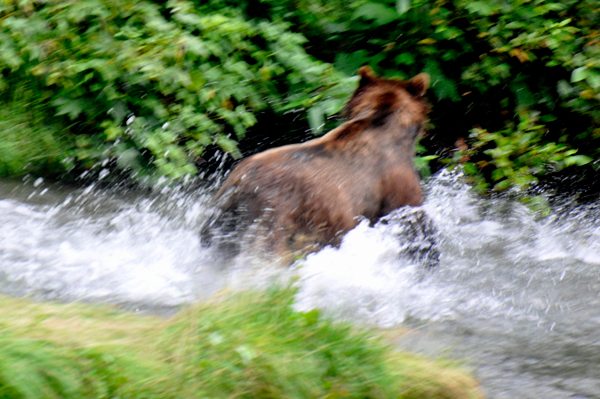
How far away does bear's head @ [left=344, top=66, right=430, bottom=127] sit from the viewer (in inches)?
204

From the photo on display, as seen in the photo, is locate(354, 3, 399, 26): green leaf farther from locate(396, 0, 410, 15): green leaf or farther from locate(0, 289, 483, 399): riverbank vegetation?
locate(0, 289, 483, 399): riverbank vegetation

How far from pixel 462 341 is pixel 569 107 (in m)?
3.78

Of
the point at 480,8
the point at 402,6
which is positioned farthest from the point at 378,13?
the point at 480,8

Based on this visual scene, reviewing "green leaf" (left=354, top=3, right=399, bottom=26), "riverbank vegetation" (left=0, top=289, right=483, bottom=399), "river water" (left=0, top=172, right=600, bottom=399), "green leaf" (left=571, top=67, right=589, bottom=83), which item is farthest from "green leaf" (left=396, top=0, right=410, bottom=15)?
"riverbank vegetation" (left=0, top=289, right=483, bottom=399)

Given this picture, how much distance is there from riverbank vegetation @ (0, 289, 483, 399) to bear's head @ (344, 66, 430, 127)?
2.50 metres

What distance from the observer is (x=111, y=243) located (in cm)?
507

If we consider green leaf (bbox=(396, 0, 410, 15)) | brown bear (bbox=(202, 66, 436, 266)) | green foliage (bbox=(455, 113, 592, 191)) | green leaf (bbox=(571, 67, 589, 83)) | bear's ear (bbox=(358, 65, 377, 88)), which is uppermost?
green leaf (bbox=(396, 0, 410, 15))

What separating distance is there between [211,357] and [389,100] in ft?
10.6

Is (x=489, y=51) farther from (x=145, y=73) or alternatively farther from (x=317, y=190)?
(x=145, y=73)

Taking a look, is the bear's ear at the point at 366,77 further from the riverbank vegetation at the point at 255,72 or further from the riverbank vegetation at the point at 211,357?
the riverbank vegetation at the point at 211,357

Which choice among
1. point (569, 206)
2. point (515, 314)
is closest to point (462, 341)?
point (515, 314)

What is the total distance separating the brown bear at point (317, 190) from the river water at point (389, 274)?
0.16 m

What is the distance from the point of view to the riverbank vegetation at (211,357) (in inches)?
90.6

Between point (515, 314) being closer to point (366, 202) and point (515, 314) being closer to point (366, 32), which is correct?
point (366, 202)
